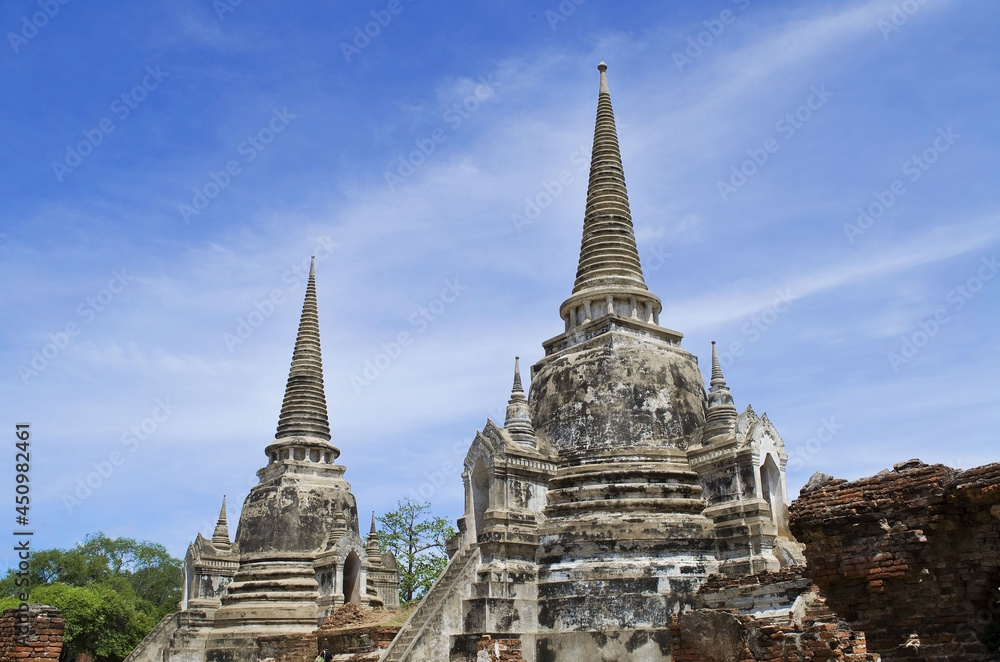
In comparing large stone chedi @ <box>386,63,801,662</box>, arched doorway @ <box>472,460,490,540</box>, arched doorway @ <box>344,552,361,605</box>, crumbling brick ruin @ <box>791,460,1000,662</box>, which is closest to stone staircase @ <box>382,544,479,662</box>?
large stone chedi @ <box>386,63,801,662</box>

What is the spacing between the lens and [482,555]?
22.2 meters

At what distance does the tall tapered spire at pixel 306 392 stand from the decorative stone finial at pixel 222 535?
4.08 meters

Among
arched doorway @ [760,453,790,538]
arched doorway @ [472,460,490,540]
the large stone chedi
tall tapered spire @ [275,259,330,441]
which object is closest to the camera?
the large stone chedi

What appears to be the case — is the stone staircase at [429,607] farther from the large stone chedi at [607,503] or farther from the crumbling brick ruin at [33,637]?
the crumbling brick ruin at [33,637]

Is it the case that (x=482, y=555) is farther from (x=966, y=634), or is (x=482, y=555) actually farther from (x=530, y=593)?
(x=966, y=634)

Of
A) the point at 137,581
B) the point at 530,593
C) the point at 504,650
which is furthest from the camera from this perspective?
the point at 137,581

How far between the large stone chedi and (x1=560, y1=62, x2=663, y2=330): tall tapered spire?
12 centimetres

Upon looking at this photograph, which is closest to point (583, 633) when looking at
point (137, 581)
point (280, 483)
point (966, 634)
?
point (966, 634)

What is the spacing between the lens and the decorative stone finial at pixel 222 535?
3425 centimetres

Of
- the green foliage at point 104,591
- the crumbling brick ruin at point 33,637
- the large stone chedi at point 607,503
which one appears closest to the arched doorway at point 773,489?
the large stone chedi at point 607,503

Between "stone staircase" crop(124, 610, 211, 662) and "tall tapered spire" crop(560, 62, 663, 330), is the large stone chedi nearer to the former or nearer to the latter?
"tall tapered spire" crop(560, 62, 663, 330)

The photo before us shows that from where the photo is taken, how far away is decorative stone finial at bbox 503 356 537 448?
24.2m

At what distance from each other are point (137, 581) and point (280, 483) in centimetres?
4224

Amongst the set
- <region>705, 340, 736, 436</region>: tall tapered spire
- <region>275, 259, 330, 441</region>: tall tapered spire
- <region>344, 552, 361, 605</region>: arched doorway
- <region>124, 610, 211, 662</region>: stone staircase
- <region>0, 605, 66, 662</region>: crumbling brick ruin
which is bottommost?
<region>124, 610, 211, 662</region>: stone staircase
